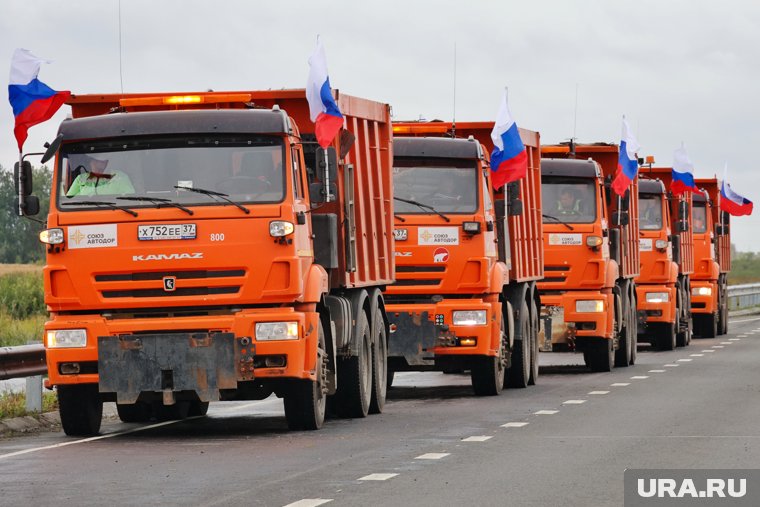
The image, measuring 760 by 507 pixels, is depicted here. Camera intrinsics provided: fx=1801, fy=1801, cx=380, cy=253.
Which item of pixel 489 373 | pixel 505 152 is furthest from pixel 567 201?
pixel 489 373

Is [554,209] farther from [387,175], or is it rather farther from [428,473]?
[428,473]

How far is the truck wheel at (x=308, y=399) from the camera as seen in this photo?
15.9 metres

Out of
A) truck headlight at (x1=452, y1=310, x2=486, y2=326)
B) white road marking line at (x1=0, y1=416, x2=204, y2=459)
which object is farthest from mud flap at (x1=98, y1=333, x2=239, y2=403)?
truck headlight at (x1=452, y1=310, x2=486, y2=326)

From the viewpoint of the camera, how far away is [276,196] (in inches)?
602

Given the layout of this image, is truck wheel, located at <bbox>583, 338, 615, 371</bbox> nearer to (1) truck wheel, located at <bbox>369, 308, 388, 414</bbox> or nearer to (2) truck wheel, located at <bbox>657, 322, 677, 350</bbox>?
(2) truck wheel, located at <bbox>657, 322, 677, 350</bbox>

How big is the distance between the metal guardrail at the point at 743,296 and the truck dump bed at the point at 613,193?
3006 cm

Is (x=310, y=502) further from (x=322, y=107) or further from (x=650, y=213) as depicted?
(x=650, y=213)

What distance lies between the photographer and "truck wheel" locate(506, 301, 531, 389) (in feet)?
75.0

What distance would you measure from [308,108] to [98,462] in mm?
4364

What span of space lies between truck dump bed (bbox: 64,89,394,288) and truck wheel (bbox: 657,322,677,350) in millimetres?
15838

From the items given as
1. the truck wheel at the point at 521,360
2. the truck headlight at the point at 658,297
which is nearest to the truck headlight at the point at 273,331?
the truck wheel at the point at 521,360

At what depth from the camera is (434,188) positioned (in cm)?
2055

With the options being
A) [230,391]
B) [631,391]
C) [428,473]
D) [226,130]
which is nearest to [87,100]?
[226,130]

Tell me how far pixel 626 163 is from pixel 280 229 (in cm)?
1452
